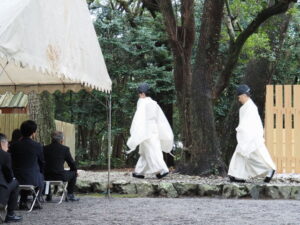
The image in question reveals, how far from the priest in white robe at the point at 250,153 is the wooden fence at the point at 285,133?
45.8 inches

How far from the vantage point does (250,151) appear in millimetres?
11078

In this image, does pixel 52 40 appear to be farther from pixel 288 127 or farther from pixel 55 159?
pixel 288 127

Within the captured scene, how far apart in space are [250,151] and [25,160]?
192 inches

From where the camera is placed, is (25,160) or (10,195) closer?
(10,195)

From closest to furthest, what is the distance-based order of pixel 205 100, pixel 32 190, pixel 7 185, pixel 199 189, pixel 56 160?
1. pixel 7 185
2. pixel 32 190
3. pixel 56 160
4. pixel 199 189
5. pixel 205 100

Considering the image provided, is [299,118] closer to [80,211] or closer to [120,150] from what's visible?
[80,211]

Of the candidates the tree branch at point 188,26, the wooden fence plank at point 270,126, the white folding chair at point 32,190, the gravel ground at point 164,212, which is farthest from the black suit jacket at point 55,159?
the tree branch at point 188,26

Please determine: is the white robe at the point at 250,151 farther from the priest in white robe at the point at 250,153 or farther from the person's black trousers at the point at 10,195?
the person's black trousers at the point at 10,195

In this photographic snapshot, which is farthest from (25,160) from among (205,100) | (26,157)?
(205,100)

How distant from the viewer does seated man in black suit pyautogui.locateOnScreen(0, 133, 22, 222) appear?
6422 mm

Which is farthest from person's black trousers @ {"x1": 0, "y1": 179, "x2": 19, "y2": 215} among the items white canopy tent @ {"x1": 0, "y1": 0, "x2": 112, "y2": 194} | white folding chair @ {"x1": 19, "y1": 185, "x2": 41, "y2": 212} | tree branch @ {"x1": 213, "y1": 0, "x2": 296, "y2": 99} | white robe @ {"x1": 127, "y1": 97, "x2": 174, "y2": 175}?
tree branch @ {"x1": 213, "y1": 0, "x2": 296, "y2": 99}

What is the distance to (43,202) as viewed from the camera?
9383mm

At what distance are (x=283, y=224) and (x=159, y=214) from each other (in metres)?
1.78

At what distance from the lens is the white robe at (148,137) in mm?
11828
